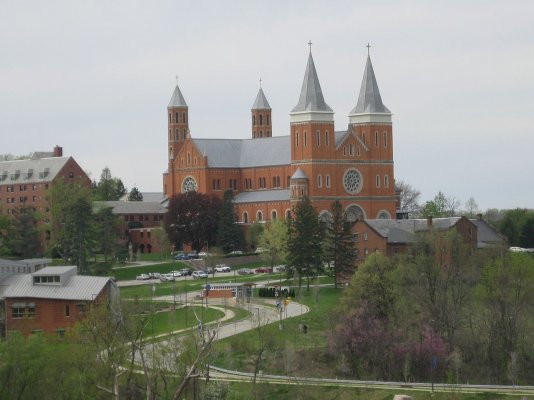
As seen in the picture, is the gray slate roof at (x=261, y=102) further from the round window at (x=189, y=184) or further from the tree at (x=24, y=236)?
the tree at (x=24, y=236)

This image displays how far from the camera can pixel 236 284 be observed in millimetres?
106188

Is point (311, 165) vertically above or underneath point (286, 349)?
above

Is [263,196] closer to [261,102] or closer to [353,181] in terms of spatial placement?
[353,181]

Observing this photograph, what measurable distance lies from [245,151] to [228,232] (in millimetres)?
21315

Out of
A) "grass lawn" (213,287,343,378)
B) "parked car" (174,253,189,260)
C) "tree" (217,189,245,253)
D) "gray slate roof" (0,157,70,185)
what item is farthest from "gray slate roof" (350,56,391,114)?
"grass lawn" (213,287,343,378)

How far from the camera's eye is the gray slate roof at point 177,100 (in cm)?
16262

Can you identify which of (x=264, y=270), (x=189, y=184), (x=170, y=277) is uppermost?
(x=189, y=184)

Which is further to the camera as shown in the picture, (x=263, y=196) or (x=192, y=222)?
(x=263, y=196)

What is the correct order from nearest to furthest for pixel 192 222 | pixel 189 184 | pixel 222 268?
pixel 222 268 < pixel 192 222 < pixel 189 184

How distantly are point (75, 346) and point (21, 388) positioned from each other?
6.41 meters

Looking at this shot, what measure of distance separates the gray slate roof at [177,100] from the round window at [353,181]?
2435 cm

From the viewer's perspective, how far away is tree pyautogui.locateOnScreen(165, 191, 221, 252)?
466ft

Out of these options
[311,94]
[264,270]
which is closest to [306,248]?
[264,270]

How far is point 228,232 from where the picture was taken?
13988 cm
